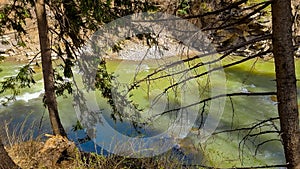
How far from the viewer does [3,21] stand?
391 centimetres

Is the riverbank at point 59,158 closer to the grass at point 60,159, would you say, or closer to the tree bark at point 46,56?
the grass at point 60,159

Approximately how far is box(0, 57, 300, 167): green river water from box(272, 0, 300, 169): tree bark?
1274 mm

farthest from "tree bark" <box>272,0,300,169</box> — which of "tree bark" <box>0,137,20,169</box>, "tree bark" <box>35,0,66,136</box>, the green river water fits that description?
"tree bark" <box>35,0,66,136</box>

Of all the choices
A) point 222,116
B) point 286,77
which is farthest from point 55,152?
point 222,116

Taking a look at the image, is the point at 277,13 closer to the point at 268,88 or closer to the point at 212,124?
the point at 212,124

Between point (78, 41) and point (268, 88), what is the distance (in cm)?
619

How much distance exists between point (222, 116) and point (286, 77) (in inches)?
210

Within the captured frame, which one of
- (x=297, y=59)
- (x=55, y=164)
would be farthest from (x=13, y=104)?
(x=297, y=59)

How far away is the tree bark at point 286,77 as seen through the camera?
2037mm

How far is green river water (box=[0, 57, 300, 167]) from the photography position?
18.1 ft

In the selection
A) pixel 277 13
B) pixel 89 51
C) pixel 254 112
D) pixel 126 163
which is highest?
pixel 277 13

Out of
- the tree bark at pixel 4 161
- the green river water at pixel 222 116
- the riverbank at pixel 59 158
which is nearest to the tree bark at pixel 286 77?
the green river water at pixel 222 116

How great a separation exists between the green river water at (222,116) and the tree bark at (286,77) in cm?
127

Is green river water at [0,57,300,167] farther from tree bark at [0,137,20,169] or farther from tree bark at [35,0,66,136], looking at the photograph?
tree bark at [0,137,20,169]
